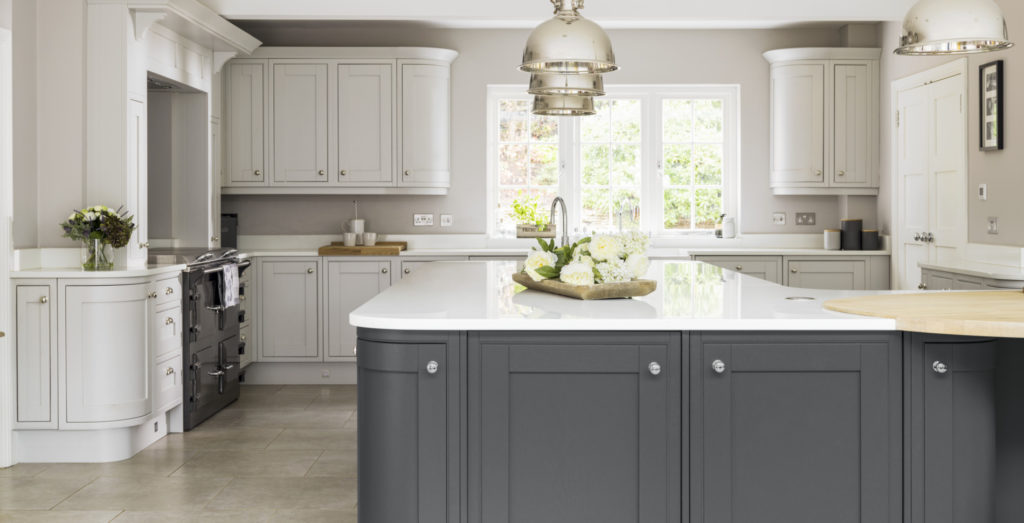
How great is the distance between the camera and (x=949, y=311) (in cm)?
273

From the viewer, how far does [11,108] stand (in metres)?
4.48

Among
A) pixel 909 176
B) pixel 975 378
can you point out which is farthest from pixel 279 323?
pixel 975 378

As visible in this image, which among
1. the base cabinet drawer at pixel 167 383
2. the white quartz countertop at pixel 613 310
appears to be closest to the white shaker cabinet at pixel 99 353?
the base cabinet drawer at pixel 167 383

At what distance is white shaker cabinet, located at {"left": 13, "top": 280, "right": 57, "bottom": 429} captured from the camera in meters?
4.48

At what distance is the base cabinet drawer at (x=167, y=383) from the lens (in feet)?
15.8

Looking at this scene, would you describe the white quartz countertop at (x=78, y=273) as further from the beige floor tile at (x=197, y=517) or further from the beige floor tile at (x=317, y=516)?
the beige floor tile at (x=317, y=516)

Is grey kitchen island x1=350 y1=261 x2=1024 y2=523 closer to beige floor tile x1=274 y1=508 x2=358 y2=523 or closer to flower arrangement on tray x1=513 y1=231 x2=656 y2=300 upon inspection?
flower arrangement on tray x1=513 y1=231 x2=656 y2=300

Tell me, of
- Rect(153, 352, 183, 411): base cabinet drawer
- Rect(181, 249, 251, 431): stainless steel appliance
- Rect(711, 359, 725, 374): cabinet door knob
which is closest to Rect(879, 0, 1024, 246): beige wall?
Rect(711, 359, 725, 374): cabinet door knob

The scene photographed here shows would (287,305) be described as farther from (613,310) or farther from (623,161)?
(613,310)

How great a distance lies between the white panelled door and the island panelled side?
3.17 m

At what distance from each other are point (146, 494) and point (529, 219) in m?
3.86

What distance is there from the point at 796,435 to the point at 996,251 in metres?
3.29

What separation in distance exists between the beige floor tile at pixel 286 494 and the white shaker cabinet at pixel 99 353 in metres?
0.82

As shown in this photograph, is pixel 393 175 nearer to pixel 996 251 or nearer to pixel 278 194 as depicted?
pixel 278 194
